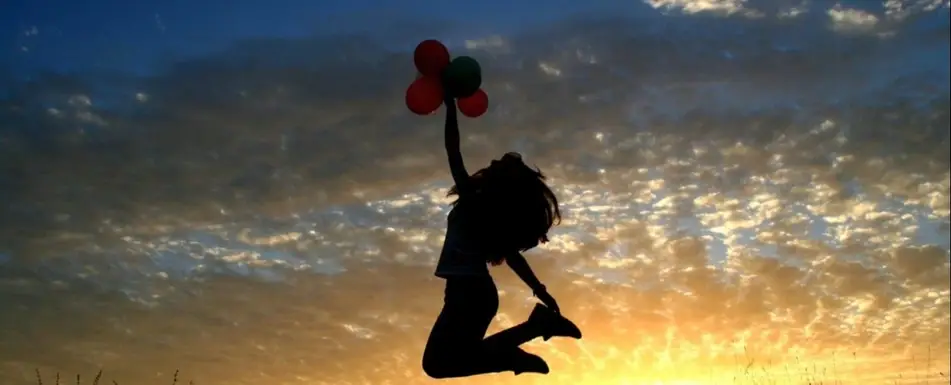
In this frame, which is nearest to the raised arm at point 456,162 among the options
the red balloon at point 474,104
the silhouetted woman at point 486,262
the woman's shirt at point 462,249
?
the silhouetted woman at point 486,262

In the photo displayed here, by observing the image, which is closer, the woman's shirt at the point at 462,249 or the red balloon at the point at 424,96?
the woman's shirt at the point at 462,249

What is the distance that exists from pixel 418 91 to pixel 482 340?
181cm

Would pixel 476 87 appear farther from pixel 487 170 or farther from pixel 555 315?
pixel 555 315

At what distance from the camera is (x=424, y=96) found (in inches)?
254

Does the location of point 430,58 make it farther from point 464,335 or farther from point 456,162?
point 464,335

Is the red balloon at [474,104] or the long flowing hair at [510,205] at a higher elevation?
the red balloon at [474,104]

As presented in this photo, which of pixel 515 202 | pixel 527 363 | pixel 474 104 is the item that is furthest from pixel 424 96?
pixel 527 363

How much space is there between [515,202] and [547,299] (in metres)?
0.74

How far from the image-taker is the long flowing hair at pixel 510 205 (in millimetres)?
6129

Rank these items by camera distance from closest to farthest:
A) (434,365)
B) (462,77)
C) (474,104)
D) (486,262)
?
(434,365) < (486,262) < (462,77) < (474,104)

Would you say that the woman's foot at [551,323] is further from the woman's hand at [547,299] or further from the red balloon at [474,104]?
the red balloon at [474,104]

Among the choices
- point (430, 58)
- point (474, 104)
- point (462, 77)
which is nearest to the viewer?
point (462, 77)

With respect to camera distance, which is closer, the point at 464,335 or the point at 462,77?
the point at 464,335

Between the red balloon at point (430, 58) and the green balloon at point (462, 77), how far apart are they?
9 centimetres
